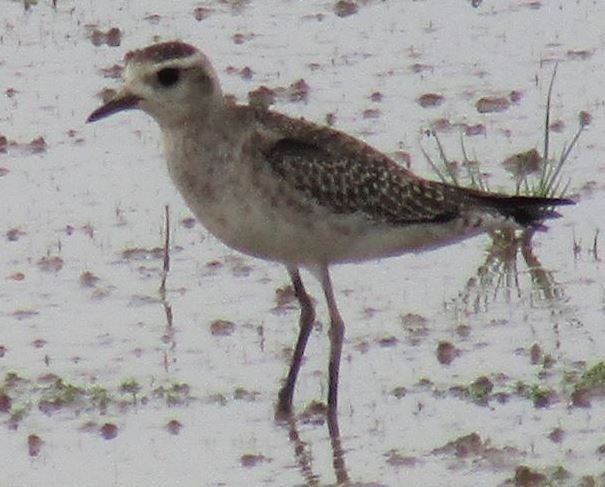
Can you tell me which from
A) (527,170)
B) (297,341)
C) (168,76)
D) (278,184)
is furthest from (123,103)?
(527,170)

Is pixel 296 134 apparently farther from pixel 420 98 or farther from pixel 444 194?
pixel 420 98

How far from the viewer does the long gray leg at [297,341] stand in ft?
41.7

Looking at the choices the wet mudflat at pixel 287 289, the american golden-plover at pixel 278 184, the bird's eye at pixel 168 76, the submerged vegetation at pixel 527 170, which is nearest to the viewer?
the wet mudflat at pixel 287 289

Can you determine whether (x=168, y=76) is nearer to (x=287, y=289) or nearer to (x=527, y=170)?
(x=287, y=289)

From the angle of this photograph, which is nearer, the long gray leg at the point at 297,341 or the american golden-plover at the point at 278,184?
the american golden-plover at the point at 278,184

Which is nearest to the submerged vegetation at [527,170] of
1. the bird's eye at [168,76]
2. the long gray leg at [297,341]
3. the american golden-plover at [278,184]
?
the american golden-plover at [278,184]

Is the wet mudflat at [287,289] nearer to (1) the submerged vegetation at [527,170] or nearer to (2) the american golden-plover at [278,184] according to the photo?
(1) the submerged vegetation at [527,170]

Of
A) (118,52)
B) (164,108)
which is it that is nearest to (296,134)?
(164,108)

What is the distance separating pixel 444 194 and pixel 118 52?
6.12m

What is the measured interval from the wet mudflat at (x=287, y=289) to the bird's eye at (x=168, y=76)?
1466 mm

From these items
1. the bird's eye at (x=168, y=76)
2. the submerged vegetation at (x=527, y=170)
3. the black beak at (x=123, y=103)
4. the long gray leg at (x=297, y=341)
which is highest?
the bird's eye at (x=168, y=76)

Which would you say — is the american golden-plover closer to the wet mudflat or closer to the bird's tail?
the bird's tail

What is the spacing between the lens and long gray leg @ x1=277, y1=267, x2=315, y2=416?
41.7 feet

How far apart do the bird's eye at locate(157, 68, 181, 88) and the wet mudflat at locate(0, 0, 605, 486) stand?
147cm
